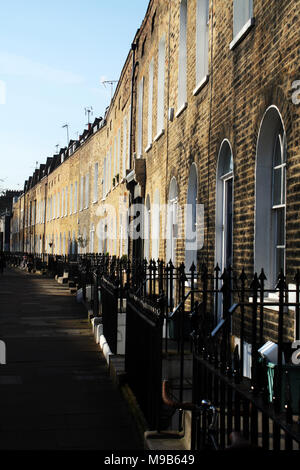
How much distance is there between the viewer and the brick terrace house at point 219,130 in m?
6.80

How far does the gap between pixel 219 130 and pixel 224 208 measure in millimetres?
1160

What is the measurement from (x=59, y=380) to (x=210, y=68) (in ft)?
17.6

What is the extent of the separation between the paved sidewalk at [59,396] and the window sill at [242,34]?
4687 millimetres

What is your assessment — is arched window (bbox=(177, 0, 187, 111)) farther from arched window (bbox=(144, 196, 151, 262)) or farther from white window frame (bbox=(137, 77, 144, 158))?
white window frame (bbox=(137, 77, 144, 158))

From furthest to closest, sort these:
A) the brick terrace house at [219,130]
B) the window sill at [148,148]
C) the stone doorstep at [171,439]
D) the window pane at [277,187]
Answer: the window sill at [148,148], the window pane at [277,187], the brick terrace house at [219,130], the stone doorstep at [171,439]

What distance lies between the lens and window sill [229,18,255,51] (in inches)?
306

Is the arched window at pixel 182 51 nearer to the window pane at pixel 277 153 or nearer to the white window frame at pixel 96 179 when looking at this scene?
the window pane at pixel 277 153

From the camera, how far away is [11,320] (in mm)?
14727

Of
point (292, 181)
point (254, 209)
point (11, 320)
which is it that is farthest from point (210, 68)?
point (11, 320)

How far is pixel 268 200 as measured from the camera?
24.9 ft

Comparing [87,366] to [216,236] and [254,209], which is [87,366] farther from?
[254,209]

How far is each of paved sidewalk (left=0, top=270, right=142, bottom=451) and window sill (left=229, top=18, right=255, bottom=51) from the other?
4687 millimetres

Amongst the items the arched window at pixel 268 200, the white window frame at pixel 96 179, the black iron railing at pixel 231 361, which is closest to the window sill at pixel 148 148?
the black iron railing at pixel 231 361
